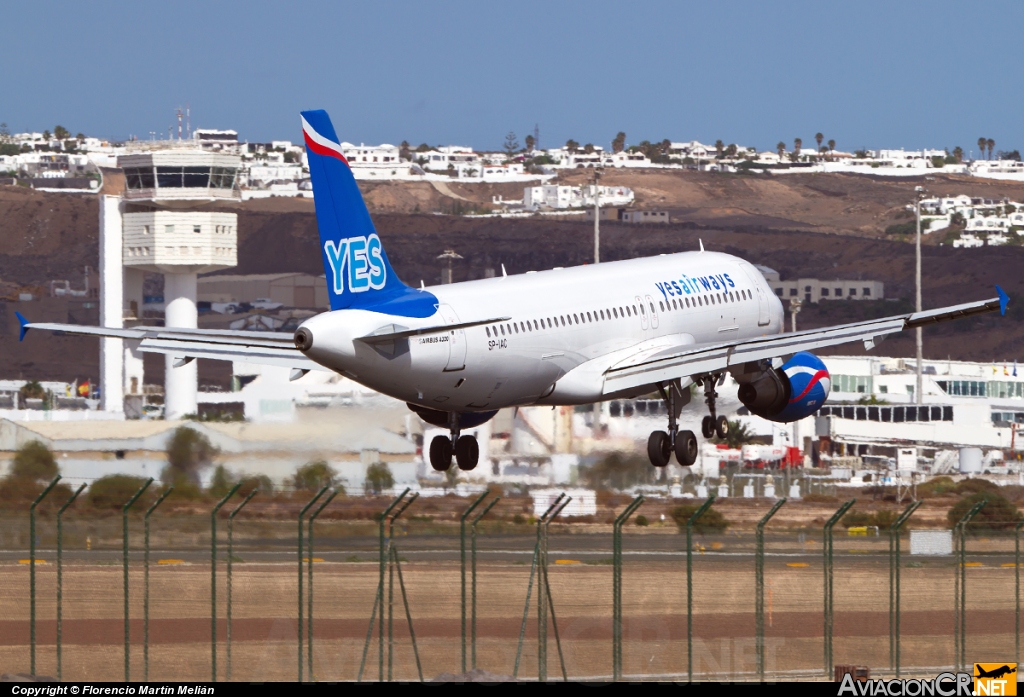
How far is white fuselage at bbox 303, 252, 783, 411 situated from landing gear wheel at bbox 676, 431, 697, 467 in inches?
95.2

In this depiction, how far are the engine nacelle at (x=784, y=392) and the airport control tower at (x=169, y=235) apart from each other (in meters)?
66.0

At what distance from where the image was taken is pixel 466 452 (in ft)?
145

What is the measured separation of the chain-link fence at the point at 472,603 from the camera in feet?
106

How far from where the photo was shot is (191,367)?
4281 inches

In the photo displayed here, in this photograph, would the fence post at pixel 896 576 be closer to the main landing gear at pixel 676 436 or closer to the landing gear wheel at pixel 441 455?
the main landing gear at pixel 676 436

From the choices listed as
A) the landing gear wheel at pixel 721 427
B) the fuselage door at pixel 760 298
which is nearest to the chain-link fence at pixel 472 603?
the landing gear wheel at pixel 721 427

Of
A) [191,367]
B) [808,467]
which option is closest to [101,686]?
[808,467]

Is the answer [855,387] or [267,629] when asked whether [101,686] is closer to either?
[267,629]

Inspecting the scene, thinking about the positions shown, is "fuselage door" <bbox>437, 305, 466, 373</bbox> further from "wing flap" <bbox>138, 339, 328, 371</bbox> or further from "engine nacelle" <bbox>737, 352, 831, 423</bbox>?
"engine nacelle" <bbox>737, 352, 831, 423</bbox>

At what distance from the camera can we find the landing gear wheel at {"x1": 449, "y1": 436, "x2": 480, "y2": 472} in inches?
1740

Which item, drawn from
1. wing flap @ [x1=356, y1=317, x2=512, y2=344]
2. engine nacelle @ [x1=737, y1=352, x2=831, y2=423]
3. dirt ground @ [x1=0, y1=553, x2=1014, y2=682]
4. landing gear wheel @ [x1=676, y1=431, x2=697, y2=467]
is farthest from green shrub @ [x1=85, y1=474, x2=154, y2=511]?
engine nacelle @ [x1=737, y1=352, x2=831, y2=423]

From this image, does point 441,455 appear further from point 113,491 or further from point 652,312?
point 113,491

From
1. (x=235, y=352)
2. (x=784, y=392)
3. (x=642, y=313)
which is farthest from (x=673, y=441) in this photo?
(x=235, y=352)

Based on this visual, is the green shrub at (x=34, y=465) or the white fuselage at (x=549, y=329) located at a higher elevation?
the white fuselage at (x=549, y=329)
